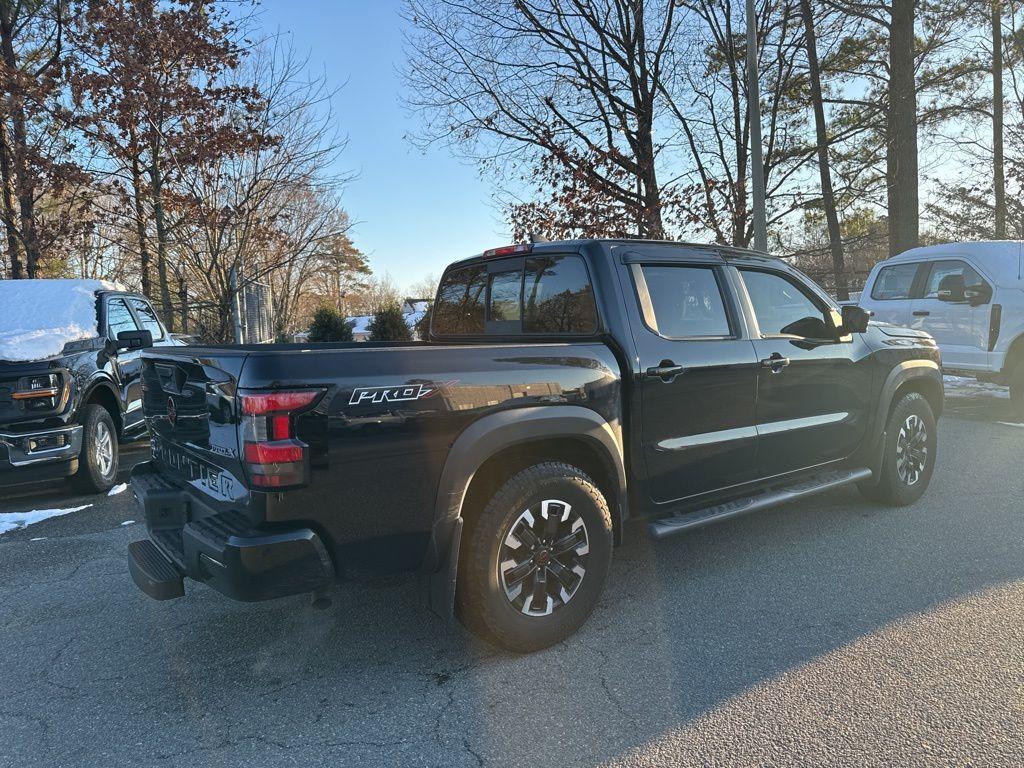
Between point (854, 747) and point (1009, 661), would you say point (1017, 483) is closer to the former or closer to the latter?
point (1009, 661)

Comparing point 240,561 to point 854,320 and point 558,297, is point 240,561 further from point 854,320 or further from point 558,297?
point 854,320

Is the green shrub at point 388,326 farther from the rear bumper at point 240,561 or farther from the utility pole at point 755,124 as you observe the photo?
the rear bumper at point 240,561

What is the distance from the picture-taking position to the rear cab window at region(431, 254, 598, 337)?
3688 mm

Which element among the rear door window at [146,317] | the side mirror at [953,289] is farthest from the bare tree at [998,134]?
the rear door window at [146,317]

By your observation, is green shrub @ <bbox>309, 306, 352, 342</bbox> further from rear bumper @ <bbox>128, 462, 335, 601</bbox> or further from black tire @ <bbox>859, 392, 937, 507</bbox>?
rear bumper @ <bbox>128, 462, 335, 601</bbox>

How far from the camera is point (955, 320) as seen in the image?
916 cm

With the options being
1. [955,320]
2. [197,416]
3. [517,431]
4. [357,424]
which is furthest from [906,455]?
[955,320]

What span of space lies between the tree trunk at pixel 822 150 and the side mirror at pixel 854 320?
1376cm

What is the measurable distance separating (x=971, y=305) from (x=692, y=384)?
7219 millimetres

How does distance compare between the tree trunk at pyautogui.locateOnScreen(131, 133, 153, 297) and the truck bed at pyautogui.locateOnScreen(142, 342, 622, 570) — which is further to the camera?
Result: the tree trunk at pyautogui.locateOnScreen(131, 133, 153, 297)

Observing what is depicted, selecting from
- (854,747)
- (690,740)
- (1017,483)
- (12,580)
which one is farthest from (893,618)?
(12,580)

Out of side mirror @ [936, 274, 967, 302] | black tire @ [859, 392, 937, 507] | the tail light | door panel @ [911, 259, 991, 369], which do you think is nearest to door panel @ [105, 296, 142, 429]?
the tail light

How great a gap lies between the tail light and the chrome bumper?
4033 millimetres

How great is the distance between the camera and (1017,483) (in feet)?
18.7
